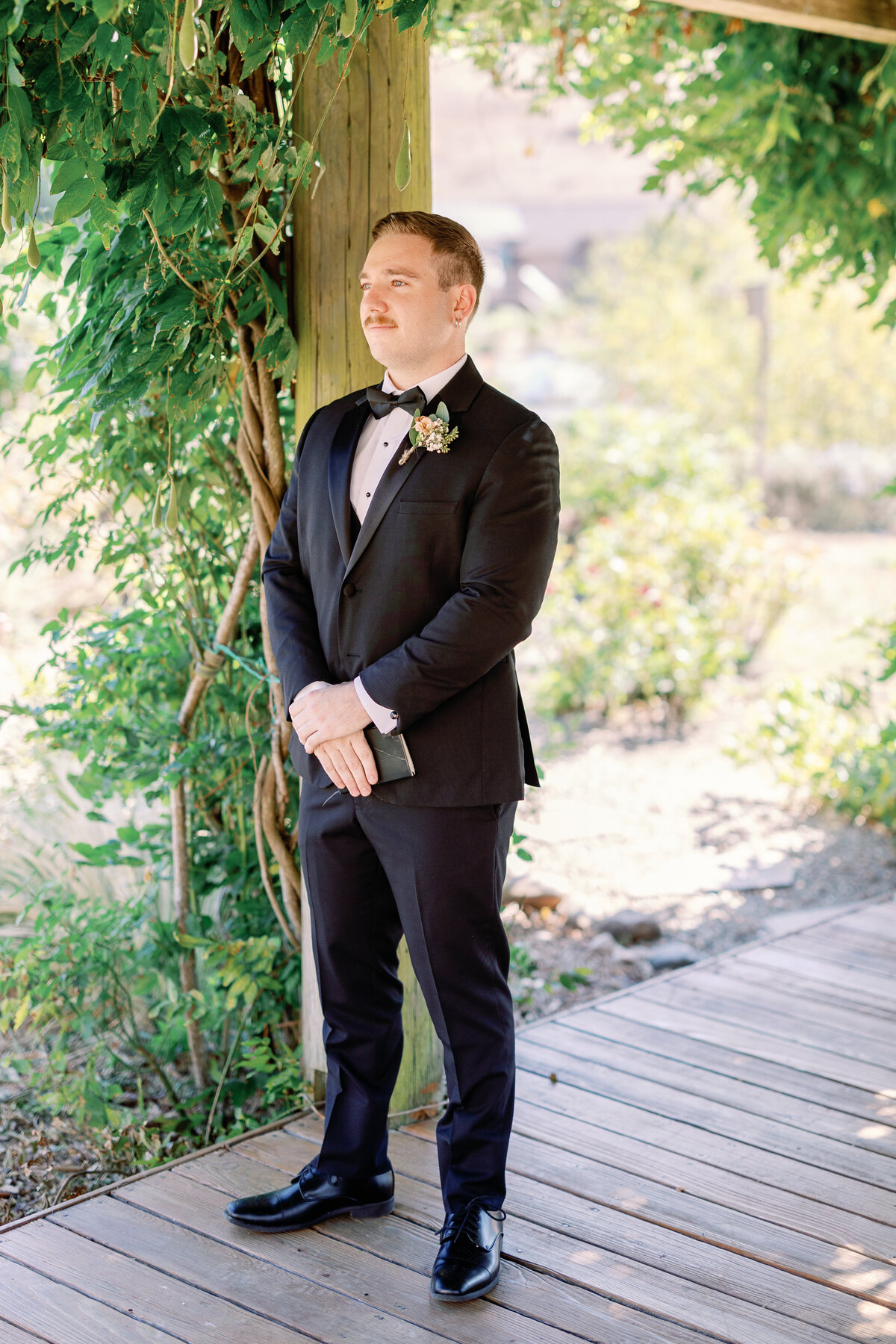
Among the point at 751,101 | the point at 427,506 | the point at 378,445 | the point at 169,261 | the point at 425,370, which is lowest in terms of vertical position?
the point at 427,506

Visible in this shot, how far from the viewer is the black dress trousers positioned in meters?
2.09

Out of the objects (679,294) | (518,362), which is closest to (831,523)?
(679,294)

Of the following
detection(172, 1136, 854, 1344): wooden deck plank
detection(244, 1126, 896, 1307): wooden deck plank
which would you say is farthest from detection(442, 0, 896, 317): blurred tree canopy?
detection(172, 1136, 854, 1344): wooden deck plank

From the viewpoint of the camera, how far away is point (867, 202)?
371 centimetres

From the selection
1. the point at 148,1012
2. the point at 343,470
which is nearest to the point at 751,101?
the point at 343,470

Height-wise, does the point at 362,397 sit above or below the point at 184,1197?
above

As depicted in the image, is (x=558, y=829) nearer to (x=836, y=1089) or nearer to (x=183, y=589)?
(x=836, y=1089)

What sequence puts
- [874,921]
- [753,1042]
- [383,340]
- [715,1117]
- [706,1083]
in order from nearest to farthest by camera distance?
1. [383,340]
2. [715,1117]
3. [706,1083]
4. [753,1042]
5. [874,921]

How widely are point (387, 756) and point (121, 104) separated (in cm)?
109

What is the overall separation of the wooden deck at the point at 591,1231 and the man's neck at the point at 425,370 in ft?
5.11

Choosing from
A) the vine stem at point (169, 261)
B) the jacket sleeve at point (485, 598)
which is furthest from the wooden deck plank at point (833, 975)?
the vine stem at point (169, 261)

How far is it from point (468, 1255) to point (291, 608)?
46.4 inches

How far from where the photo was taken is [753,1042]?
307cm

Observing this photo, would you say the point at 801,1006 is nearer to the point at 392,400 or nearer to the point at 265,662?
the point at 265,662
